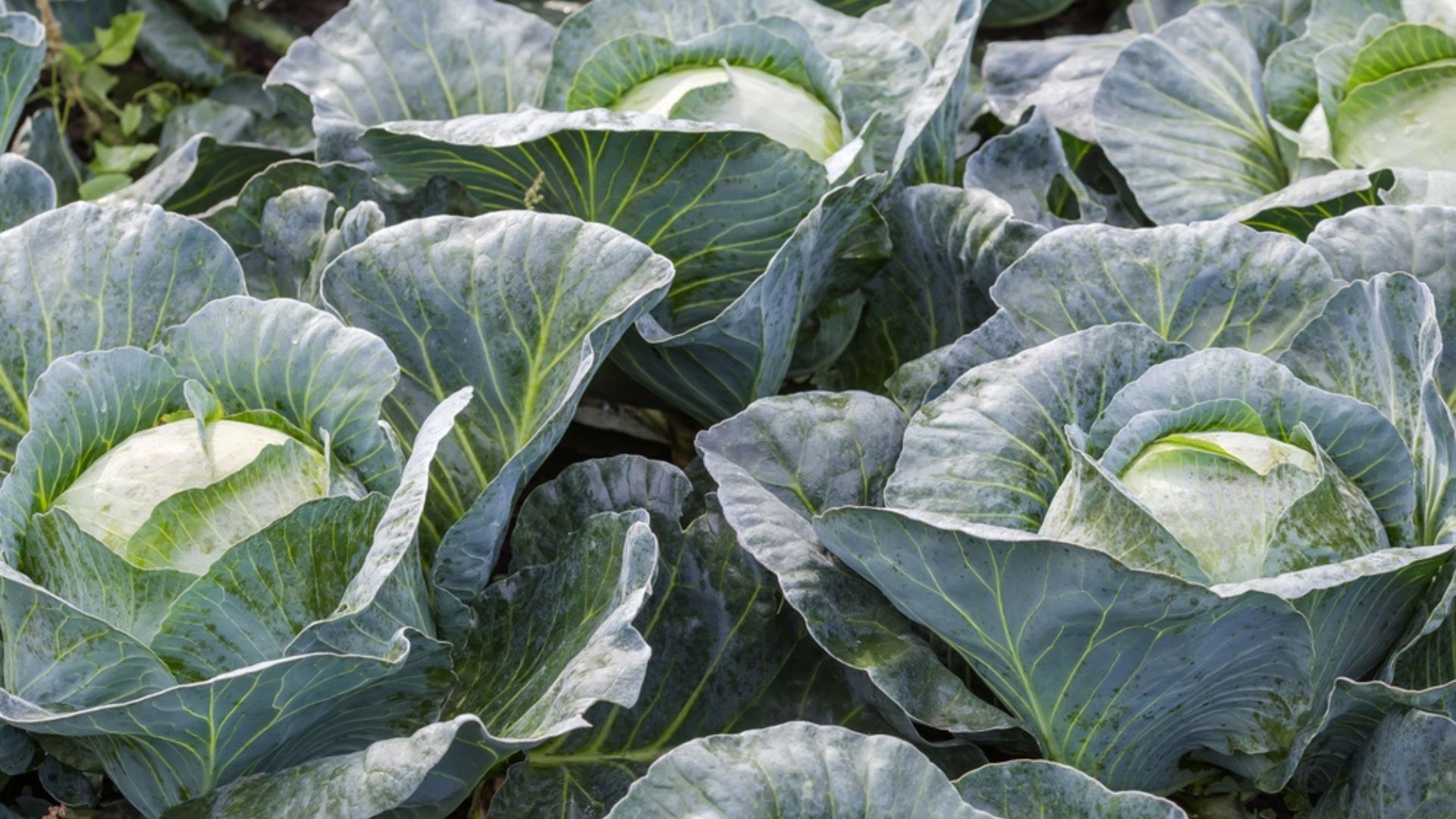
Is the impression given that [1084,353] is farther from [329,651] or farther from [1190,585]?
[329,651]

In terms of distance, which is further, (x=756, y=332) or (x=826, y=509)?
(x=756, y=332)

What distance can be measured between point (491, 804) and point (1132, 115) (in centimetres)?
148

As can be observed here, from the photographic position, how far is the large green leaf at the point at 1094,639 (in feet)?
4.50

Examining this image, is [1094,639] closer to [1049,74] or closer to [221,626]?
[221,626]

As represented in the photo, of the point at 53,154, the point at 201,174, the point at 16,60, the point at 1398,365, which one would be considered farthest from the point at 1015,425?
the point at 53,154

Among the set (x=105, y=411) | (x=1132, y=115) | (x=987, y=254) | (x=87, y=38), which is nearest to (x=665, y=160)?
(x=987, y=254)

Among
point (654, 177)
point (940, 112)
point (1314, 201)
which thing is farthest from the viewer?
point (940, 112)

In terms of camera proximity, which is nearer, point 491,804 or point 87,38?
point 491,804

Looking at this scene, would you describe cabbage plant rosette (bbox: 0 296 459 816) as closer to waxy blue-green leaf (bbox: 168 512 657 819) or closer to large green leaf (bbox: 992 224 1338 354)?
waxy blue-green leaf (bbox: 168 512 657 819)

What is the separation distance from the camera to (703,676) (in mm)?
1777

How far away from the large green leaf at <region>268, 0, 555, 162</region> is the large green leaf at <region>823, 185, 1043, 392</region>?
0.65m

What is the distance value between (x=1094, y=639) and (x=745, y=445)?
0.48 m

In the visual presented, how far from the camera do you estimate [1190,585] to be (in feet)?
4.38

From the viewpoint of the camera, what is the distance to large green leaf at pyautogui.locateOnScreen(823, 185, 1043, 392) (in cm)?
199
